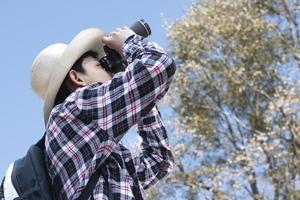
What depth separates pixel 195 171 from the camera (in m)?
12.7

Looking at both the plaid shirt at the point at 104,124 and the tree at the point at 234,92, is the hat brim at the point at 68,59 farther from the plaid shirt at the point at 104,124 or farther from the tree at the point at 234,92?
the tree at the point at 234,92

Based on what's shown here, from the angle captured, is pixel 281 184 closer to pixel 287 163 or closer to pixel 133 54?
pixel 287 163

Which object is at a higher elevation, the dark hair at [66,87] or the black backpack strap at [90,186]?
the dark hair at [66,87]

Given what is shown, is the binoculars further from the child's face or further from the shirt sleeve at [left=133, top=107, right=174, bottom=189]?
the shirt sleeve at [left=133, top=107, right=174, bottom=189]

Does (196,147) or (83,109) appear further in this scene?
→ (196,147)

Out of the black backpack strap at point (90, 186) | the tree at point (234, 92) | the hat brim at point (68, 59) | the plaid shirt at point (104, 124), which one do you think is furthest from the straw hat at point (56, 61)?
the tree at point (234, 92)

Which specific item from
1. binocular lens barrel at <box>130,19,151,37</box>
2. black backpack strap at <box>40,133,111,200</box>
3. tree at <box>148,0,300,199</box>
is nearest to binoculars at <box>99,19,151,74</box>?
binocular lens barrel at <box>130,19,151,37</box>

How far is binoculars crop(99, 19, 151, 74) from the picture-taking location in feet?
5.68

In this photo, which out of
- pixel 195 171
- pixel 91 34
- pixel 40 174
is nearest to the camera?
pixel 40 174

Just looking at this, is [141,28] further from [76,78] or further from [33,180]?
[33,180]

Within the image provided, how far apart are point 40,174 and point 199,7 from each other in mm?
11935

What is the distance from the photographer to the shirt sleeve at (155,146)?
1.88m

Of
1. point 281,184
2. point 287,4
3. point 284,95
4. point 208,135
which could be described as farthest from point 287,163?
point 287,4

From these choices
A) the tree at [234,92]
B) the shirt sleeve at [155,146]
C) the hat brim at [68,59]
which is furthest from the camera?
the tree at [234,92]
